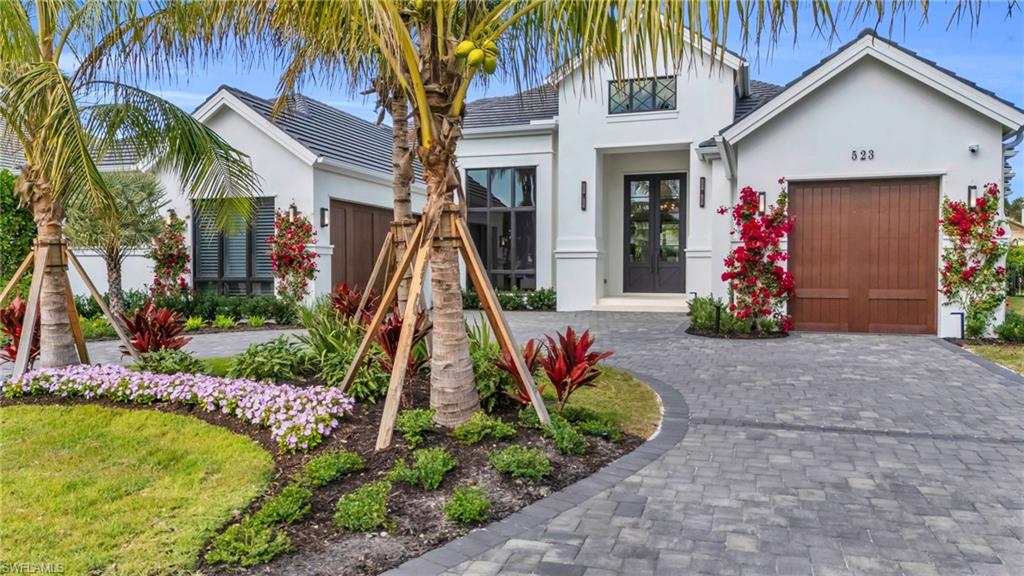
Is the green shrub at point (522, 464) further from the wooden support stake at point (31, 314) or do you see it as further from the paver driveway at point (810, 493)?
the wooden support stake at point (31, 314)

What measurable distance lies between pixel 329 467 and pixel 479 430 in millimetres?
1091

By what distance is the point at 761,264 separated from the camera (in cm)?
1116

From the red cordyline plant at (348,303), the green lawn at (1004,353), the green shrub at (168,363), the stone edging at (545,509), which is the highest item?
the red cordyline plant at (348,303)

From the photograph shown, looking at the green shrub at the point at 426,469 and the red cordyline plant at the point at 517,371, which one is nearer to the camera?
the green shrub at the point at 426,469

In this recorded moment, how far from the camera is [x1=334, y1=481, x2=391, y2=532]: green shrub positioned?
3467mm

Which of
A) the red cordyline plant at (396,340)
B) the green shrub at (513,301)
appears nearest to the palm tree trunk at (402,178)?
the red cordyline plant at (396,340)

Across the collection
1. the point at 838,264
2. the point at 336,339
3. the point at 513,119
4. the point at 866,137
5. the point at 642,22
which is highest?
the point at 513,119

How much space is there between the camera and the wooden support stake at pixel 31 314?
6.43m

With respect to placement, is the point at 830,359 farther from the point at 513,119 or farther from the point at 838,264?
the point at 513,119

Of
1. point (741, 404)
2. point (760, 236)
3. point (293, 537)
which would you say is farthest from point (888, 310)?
point (293, 537)

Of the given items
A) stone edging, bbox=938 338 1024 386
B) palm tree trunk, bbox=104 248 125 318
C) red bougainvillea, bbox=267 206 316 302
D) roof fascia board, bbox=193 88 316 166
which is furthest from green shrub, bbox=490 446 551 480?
roof fascia board, bbox=193 88 316 166

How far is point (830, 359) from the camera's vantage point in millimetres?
8578

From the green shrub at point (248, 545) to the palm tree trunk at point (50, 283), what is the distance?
4643 millimetres

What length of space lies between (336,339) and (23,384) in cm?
304
